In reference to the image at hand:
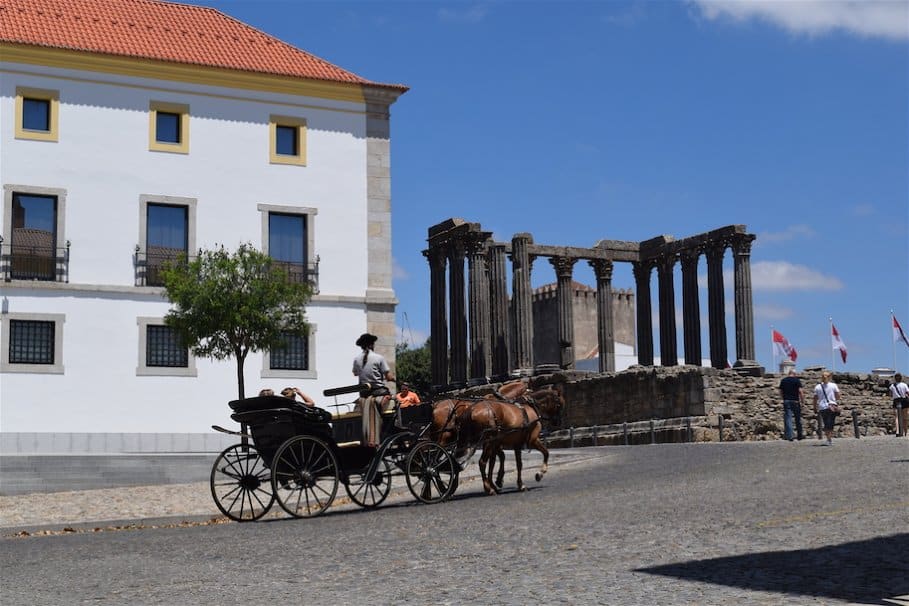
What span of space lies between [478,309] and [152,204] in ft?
60.9

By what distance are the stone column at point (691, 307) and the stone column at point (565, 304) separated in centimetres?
424

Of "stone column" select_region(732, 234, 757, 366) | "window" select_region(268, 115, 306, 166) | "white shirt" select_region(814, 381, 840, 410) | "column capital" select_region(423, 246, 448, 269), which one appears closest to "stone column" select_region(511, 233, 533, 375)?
"column capital" select_region(423, 246, 448, 269)

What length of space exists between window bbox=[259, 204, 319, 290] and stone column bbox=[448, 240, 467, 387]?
1605 cm

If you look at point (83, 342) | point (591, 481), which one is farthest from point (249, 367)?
point (591, 481)

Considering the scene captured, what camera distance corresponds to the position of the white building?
32156 millimetres

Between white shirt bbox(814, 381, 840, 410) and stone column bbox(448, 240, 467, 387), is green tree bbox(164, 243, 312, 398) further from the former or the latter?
stone column bbox(448, 240, 467, 387)

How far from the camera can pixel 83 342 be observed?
3234 cm

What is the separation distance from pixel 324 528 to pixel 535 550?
4.01m

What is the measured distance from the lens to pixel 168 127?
34281 mm

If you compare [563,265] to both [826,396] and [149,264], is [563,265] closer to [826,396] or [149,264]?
[149,264]

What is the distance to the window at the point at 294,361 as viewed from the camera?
33.7 metres

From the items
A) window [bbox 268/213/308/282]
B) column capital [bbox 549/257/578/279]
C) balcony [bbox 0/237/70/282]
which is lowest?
balcony [bbox 0/237/70/282]

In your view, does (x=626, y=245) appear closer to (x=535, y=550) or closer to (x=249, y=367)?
(x=249, y=367)

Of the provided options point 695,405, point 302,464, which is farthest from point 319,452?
point 695,405
